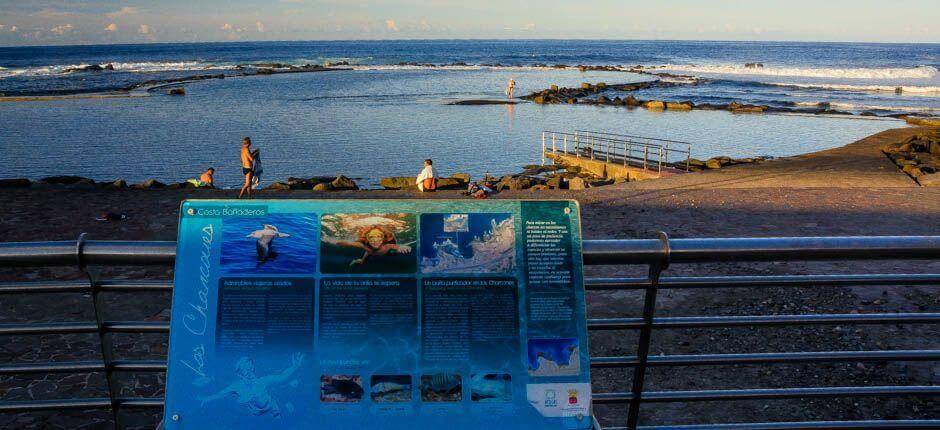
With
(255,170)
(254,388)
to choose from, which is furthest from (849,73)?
(254,388)

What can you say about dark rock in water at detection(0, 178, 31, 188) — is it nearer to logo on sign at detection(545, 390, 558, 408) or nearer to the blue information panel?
the blue information panel

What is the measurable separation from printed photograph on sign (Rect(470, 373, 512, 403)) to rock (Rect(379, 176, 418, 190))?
16.2 m

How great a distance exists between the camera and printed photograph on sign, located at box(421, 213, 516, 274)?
7.62ft

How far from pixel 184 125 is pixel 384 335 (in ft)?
106

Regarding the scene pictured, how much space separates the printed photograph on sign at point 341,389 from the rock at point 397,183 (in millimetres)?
16173

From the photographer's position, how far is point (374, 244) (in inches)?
91.2

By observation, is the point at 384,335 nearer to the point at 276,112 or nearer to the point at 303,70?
the point at 276,112

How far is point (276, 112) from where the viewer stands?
124ft

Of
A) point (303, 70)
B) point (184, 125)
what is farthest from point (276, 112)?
point (303, 70)

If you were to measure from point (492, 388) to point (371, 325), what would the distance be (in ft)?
1.40

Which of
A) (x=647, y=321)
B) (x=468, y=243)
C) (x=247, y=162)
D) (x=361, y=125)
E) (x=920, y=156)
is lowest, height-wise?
(x=920, y=156)

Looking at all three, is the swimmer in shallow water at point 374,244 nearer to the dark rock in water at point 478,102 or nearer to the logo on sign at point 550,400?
the logo on sign at point 550,400

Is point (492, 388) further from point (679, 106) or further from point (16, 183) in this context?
point (679, 106)

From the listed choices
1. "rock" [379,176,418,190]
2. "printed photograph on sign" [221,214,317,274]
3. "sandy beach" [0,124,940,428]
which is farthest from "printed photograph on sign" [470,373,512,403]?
"rock" [379,176,418,190]
